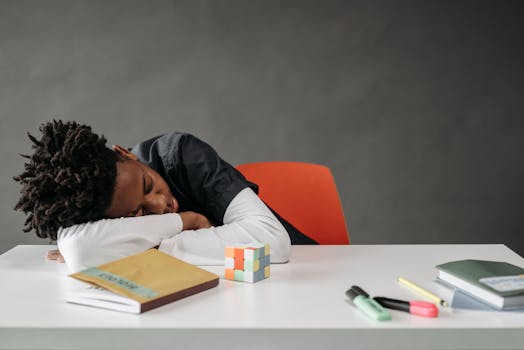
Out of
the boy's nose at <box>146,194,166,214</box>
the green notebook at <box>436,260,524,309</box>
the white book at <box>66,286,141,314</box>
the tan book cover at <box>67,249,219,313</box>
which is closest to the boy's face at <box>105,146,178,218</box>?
the boy's nose at <box>146,194,166,214</box>

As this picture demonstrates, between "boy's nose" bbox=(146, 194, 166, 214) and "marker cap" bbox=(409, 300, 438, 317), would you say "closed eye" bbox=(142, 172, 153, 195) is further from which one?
"marker cap" bbox=(409, 300, 438, 317)

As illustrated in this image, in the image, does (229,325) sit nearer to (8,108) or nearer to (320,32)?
(320,32)

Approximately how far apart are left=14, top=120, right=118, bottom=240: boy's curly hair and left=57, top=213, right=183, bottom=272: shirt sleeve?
36 mm

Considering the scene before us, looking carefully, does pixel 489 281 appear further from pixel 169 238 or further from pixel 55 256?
pixel 55 256

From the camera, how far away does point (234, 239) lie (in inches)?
56.4

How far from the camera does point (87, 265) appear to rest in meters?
1.32

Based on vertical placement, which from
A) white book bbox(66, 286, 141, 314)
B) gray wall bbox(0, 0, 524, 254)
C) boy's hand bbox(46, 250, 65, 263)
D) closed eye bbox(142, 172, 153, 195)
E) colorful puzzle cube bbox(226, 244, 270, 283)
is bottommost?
white book bbox(66, 286, 141, 314)

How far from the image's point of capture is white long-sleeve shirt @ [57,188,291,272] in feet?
4.34

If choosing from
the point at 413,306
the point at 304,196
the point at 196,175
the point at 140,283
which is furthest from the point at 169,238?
the point at 304,196

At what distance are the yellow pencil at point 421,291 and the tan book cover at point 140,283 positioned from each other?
1.20 ft

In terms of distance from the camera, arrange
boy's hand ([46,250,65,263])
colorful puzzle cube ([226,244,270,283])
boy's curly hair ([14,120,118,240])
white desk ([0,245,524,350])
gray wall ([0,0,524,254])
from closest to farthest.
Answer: white desk ([0,245,524,350]), colorful puzzle cube ([226,244,270,283]), boy's curly hair ([14,120,118,240]), boy's hand ([46,250,65,263]), gray wall ([0,0,524,254])

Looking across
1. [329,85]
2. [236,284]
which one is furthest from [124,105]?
[236,284]

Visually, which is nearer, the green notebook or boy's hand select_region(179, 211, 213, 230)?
the green notebook

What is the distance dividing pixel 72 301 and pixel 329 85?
270 centimetres
